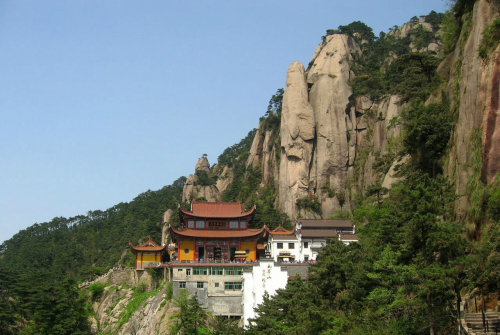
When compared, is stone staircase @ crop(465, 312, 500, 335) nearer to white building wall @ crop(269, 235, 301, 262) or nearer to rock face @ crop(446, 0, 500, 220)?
rock face @ crop(446, 0, 500, 220)

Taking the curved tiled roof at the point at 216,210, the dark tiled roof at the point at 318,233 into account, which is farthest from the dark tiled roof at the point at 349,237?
the curved tiled roof at the point at 216,210

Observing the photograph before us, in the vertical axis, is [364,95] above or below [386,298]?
above

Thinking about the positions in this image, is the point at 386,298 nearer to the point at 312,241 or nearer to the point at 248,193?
the point at 312,241

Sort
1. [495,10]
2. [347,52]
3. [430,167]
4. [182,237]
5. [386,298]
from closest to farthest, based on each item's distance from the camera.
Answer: [386,298] < [495,10] < [430,167] < [182,237] < [347,52]

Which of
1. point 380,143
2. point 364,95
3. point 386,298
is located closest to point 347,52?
point 364,95

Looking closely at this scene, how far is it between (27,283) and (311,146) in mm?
37098

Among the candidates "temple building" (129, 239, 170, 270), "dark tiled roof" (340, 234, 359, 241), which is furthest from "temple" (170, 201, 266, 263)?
"dark tiled roof" (340, 234, 359, 241)

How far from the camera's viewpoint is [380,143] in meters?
61.4

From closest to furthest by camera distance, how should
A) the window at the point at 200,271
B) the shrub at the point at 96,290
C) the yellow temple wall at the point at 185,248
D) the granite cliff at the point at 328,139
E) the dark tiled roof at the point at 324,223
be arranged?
1. the window at the point at 200,271
2. the yellow temple wall at the point at 185,248
3. the shrub at the point at 96,290
4. the dark tiled roof at the point at 324,223
5. the granite cliff at the point at 328,139

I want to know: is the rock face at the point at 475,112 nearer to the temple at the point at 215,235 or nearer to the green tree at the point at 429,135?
the green tree at the point at 429,135

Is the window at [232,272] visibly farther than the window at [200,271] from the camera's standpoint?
Yes

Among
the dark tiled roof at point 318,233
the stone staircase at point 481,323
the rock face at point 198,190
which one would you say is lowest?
the stone staircase at point 481,323

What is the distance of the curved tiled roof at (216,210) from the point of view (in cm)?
5078

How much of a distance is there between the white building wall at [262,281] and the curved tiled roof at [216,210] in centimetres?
984
